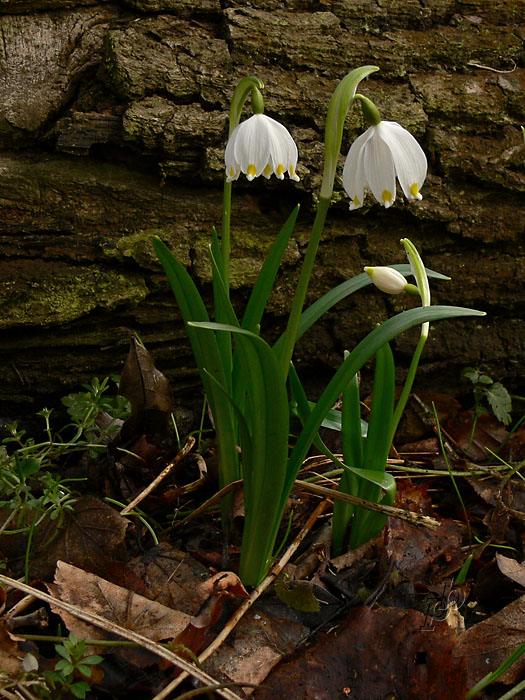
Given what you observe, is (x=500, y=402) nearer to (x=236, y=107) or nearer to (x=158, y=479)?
(x=158, y=479)

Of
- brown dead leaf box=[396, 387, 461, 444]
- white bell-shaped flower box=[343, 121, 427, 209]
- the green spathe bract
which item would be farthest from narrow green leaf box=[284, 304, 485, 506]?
brown dead leaf box=[396, 387, 461, 444]

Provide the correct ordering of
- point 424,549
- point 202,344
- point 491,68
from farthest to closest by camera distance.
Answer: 1. point 491,68
2. point 424,549
3. point 202,344

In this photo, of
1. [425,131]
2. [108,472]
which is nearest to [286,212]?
[425,131]

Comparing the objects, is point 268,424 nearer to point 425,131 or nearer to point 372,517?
point 372,517

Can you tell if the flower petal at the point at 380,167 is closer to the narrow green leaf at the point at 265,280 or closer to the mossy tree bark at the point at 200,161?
the narrow green leaf at the point at 265,280

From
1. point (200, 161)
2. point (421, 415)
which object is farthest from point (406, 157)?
point (421, 415)

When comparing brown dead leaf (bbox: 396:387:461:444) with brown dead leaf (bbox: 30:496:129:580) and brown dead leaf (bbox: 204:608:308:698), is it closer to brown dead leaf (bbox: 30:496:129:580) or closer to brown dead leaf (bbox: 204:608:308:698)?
brown dead leaf (bbox: 204:608:308:698)
